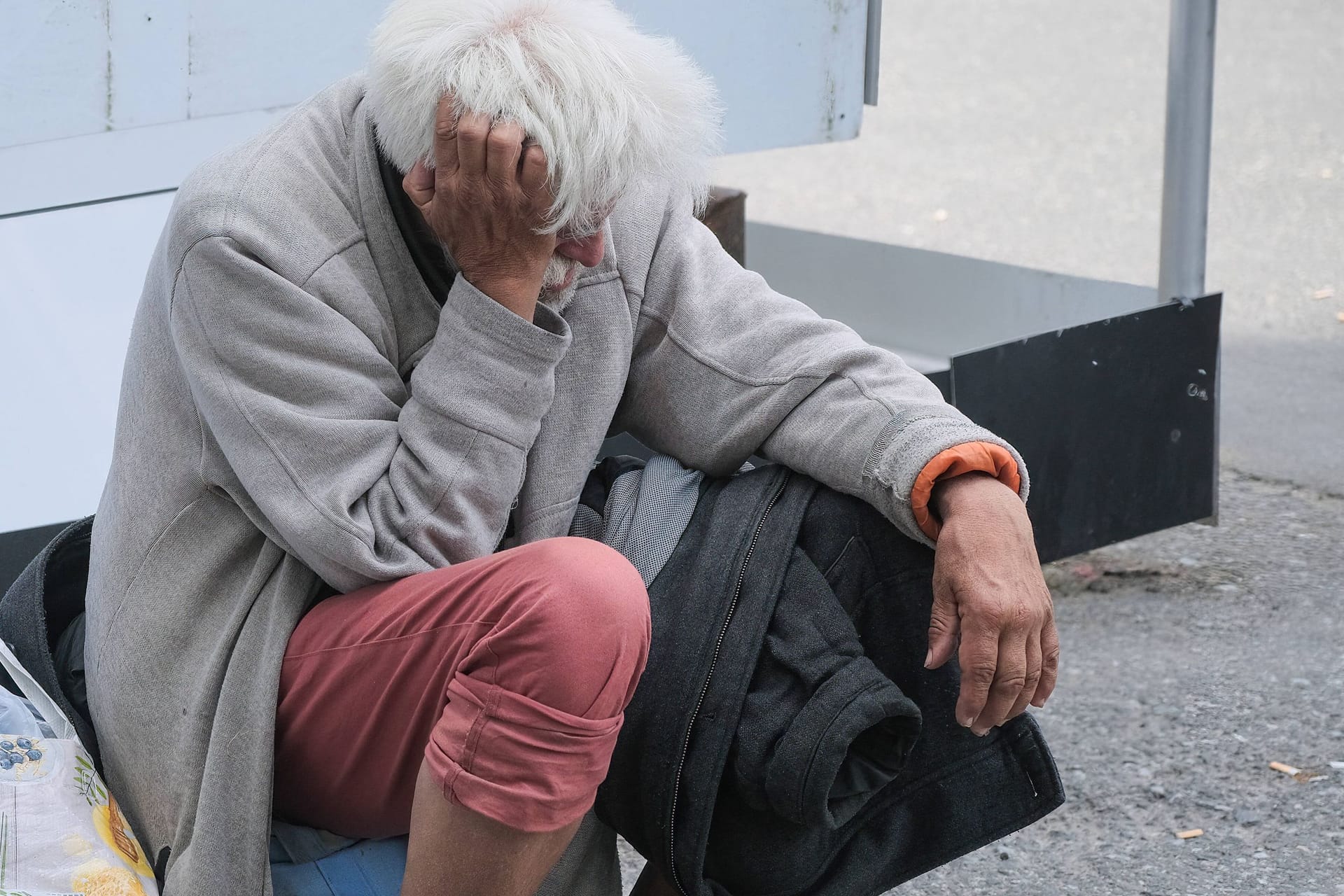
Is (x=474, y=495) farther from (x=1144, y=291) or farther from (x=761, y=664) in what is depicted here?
(x=1144, y=291)

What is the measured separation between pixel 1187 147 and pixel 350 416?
2470 millimetres

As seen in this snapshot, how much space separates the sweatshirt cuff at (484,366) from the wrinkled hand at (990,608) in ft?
1.66

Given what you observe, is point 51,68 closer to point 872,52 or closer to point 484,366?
point 484,366

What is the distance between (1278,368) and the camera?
4.84m

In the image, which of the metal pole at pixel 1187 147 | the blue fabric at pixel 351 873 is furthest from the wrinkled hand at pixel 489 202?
the metal pole at pixel 1187 147

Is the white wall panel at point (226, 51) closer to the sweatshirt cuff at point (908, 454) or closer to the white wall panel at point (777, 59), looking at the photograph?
the white wall panel at point (777, 59)

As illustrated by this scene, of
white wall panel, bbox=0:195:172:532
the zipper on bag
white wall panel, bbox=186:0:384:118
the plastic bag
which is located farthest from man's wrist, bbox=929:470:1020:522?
white wall panel, bbox=186:0:384:118

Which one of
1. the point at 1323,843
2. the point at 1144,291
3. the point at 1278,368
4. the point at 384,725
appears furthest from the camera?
the point at 1278,368

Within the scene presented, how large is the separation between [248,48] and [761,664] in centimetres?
182

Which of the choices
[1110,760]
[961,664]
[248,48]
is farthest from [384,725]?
[248,48]

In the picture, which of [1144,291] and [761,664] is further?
[1144,291]

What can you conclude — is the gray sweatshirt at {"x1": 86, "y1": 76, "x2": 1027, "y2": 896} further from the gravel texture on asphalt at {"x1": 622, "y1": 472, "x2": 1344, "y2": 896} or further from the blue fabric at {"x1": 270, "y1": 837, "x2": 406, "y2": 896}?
the gravel texture on asphalt at {"x1": 622, "y1": 472, "x2": 1344, "y2": 896}

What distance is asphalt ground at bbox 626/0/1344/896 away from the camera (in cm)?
248

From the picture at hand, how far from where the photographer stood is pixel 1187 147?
3463mm
